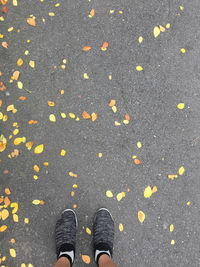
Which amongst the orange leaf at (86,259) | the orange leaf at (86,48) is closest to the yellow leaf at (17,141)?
the orange leaf at (86,48)

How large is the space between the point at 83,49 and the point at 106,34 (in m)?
0.32

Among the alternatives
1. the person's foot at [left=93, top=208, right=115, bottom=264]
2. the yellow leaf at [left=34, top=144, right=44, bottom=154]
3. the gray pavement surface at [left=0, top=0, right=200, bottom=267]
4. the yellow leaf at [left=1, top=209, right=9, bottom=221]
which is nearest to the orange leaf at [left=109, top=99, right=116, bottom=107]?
the gray pavement surface at [left=0, top=0, right=200, bottom=267]

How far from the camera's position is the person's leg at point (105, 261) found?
2.40m

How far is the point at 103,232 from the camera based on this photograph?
8.78 ft

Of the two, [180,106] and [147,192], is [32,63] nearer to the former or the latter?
[180,106]

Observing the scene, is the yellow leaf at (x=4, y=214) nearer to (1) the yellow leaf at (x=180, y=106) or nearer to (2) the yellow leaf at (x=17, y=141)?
(2) the yellow leaf at (x=17, y=141)

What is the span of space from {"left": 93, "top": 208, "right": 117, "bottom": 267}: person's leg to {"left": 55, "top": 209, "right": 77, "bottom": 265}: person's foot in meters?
0.23

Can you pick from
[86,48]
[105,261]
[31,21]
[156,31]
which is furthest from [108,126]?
[31,21]

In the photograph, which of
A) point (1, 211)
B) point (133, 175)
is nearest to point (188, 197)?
point (133, 175)

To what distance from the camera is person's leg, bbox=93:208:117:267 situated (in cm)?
259

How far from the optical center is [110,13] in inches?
118

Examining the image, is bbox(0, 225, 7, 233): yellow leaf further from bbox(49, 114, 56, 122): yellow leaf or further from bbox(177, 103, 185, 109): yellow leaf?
bbox(177, 103, 185, 109): yellow leaf

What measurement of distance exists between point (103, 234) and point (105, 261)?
279 mm

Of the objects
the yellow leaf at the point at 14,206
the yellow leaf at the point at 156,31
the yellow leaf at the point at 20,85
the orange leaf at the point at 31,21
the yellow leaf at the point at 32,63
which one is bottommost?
→ the yellow leaf at the point at 14,206
